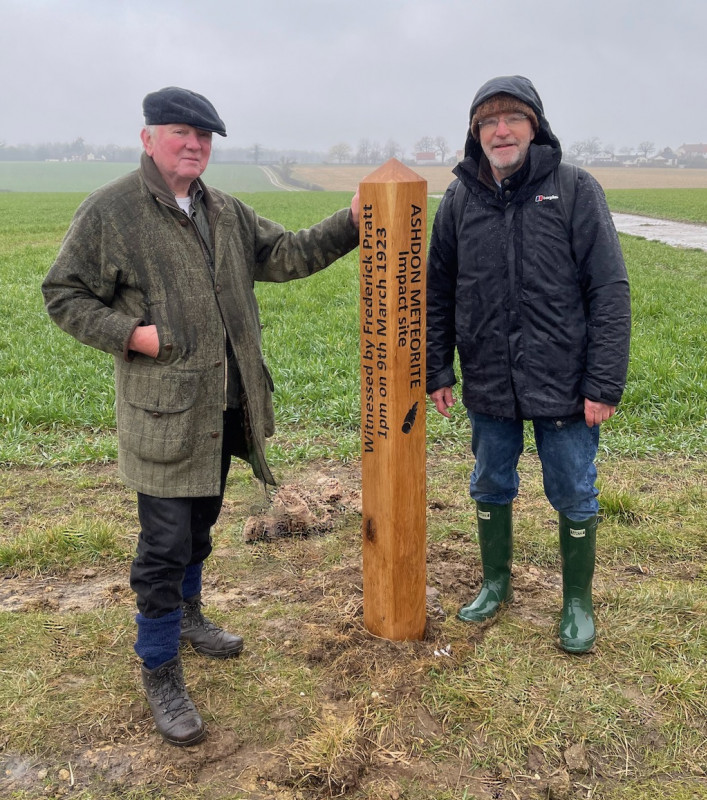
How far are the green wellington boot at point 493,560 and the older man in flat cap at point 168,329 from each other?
1.15 meters

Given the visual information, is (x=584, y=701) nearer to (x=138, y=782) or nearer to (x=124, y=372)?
(x=138, y=782)

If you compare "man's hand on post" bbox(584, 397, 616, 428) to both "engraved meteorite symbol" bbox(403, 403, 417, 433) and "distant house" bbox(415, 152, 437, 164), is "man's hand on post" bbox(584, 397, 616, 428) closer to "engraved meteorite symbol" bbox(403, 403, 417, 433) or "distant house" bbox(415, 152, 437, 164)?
"engraved meteorite symbol" bbox(403, 403, 417, 433)

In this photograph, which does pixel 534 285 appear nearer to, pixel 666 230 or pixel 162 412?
pixel 162 412

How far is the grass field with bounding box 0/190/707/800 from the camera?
2.53 metres

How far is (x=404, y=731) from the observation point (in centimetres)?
268

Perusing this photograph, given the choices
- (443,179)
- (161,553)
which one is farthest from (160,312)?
(443,179)

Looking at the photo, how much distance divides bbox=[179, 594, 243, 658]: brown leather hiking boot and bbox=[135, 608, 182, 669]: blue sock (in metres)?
0.34

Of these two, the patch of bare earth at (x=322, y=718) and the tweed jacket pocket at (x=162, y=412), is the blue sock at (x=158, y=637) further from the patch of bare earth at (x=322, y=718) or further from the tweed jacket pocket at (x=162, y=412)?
the tweed jacket pocket at (x=162, y=412)

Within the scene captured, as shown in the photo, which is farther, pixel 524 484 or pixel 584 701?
pixel 524 484

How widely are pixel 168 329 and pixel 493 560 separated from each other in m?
1.80

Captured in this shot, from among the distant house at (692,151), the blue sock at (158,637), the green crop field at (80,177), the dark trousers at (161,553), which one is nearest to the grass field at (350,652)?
the blue sock at (158,637)

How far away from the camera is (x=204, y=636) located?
3.19m

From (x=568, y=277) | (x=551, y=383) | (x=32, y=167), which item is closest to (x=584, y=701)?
(x=551, y=383)

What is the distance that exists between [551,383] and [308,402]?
377cm
